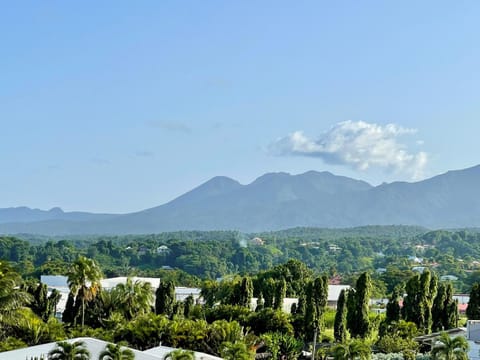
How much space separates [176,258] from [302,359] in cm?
10561

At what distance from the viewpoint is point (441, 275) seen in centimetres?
12438

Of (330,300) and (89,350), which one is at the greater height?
(89,350)

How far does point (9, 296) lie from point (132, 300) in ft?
34.0

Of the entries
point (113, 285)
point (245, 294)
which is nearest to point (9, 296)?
point (245, 294)

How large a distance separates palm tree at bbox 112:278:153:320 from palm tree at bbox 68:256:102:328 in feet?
7.65

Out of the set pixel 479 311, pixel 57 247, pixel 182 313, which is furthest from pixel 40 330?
pixel 57 247

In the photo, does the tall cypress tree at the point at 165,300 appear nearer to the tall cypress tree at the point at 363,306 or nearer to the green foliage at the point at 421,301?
the tall cypress tree at the point at 363,306

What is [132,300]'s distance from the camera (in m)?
44.0

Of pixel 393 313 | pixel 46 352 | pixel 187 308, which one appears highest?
pixel 393 313

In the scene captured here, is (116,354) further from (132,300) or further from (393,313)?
(393,313)

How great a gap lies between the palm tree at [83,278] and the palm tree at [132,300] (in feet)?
7.65

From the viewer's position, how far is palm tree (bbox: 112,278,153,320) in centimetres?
4394

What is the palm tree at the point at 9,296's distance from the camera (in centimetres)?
3456

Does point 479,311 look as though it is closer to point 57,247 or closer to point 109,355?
point 109,355
